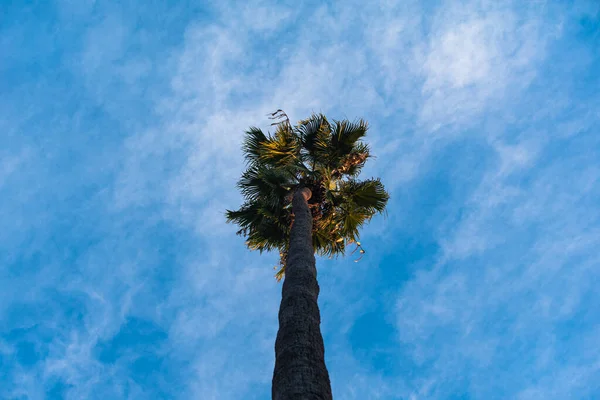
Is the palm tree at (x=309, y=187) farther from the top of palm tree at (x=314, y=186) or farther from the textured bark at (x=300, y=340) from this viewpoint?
the textured bark at (x=300, y=340)

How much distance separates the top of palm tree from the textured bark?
13.5 ft

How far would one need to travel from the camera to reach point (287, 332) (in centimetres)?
536

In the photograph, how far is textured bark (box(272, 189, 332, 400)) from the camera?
14.4 feet

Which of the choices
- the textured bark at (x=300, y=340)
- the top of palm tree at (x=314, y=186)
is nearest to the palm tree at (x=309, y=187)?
the top of palm tree at (x=314, y=186)

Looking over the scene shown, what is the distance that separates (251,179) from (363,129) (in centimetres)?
357

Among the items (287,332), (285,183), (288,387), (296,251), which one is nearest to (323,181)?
(285,183)

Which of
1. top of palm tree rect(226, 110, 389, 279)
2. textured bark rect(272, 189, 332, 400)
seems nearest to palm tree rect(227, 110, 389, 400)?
top of palm tree rect(226, 110, 389, 279)

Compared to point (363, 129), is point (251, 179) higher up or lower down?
lower down

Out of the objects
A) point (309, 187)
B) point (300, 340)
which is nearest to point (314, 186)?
point (309, 187)

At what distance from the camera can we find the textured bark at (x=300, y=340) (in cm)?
439

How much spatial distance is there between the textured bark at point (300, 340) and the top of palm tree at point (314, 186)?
4106mm

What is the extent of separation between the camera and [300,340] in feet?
16.9

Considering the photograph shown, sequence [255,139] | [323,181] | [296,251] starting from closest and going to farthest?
[296,251], [323,181], [255,139]

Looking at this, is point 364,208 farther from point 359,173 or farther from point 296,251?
point 296,251
